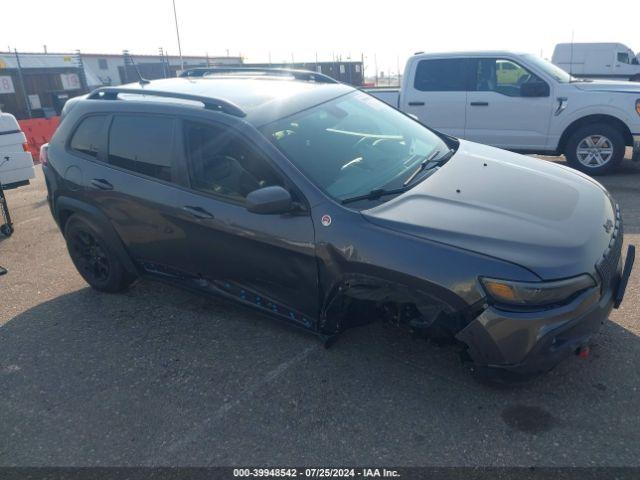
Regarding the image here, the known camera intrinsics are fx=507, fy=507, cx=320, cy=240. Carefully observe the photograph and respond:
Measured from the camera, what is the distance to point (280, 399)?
3023mm

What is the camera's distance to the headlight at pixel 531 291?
2.48m

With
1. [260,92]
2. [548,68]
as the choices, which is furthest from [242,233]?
[548,68]

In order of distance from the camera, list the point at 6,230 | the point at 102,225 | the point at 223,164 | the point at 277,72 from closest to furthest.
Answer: the point at 223,164
the point at 102,225
the point at 277,72
the point at 6,230

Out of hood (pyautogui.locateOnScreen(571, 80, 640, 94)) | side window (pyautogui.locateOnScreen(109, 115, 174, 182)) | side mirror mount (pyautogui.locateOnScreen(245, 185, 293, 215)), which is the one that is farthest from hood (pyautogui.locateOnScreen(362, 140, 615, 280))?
hood (pyautogui.locateOnScreen(571, 80, 640, 94))

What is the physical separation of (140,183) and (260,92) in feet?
3.66

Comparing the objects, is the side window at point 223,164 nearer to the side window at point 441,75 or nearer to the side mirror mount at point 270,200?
the side mirror mount at point 270,200

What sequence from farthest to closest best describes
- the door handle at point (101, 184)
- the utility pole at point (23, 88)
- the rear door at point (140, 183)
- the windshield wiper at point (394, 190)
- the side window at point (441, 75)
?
the utility pole at point (23, 88), the side window at point (441, 75), the door handle at point (101, 184), the rear door at point (140, 183), the windshield wiper at point (394, 190)

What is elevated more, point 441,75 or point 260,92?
point 260,92

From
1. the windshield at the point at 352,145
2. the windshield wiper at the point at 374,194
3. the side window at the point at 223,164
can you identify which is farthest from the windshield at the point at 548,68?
the side window at the point at 223,164

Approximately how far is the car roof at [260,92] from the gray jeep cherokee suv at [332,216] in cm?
2

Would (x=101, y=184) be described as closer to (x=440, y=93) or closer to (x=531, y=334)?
(x=531, y=334)

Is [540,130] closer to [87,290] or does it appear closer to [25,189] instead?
[87,290]

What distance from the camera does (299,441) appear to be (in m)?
2.69

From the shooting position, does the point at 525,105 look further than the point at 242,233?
Yes
